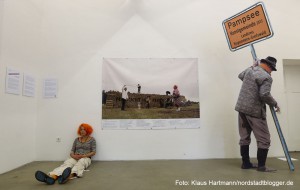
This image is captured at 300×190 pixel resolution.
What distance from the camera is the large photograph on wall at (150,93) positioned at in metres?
3.37

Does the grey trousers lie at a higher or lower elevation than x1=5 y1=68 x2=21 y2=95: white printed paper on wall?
lower

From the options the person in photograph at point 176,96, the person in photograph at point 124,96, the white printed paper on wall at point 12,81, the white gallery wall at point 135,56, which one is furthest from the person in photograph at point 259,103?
the white printed paper on wall at point 12,81

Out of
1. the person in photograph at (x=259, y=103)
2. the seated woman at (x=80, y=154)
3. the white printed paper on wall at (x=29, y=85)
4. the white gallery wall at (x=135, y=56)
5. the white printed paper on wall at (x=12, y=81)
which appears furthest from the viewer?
the white gallery wall at (x=135, y=56)

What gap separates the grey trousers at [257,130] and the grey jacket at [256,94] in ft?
0.25

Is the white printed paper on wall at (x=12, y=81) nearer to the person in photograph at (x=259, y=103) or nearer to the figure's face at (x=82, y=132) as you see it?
the figure's face at (x=82, y=132)

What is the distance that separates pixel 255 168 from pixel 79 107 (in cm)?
272

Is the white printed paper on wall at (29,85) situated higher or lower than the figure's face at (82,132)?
higher

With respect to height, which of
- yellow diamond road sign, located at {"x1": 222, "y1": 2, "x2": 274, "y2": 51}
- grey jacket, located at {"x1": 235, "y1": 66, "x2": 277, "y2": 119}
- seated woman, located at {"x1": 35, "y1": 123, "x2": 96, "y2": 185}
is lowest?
seated woman, located at {"x1": 35, "y1": 123, "x2": 96, "y2": 185}

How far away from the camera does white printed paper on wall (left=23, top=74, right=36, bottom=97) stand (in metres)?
3.07

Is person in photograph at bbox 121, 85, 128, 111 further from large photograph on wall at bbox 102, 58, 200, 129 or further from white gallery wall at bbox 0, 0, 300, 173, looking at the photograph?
white gallery wall at bbox 0, 0, 300, 173

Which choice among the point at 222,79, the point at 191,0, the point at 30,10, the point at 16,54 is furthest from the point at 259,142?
the point at 30,10

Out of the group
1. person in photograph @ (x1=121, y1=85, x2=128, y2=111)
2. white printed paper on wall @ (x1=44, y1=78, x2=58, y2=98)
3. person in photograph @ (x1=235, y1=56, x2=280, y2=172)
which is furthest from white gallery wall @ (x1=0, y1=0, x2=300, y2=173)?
person in photograph @ (x1=235, y1=56, x2=280, y2=172)

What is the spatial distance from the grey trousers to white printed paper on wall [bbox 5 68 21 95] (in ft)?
10.2

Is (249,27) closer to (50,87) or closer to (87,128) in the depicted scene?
(87,128)
